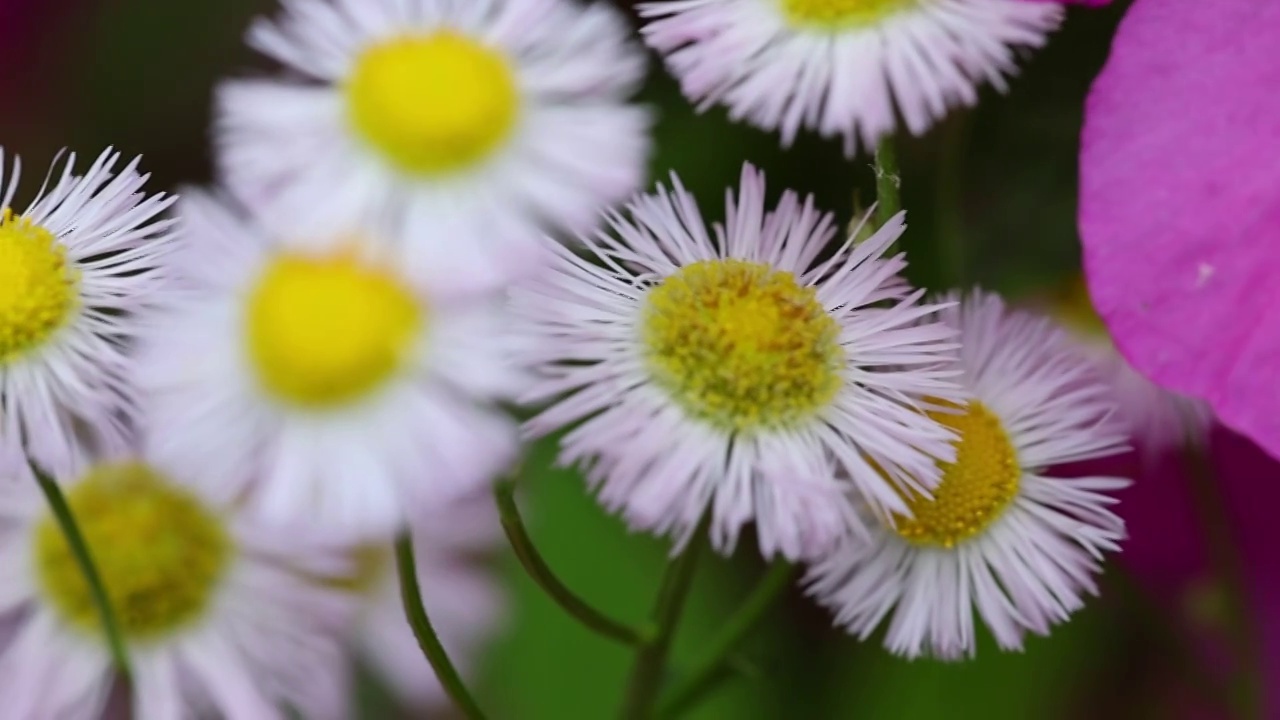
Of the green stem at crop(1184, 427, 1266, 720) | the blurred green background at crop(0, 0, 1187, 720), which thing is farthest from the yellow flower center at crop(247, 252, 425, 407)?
the green stem at crop(1184, 427, 1266, 720)

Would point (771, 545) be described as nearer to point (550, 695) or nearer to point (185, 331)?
point (185, 331)

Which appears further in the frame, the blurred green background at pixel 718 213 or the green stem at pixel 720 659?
the blurred green background at pixel 718 213

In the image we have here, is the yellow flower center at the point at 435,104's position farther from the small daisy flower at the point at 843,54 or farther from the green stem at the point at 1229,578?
the green stem at the point at 1229,578

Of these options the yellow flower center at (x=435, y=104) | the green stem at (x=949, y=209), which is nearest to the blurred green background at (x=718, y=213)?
the green stem at (x=949, y=209)

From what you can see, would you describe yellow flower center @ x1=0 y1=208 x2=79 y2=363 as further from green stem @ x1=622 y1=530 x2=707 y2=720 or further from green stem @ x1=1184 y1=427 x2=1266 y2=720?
green stem @ x1=1184 y1=427 x2=1266 y2=720

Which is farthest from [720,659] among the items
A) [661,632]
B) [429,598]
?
[429,598]

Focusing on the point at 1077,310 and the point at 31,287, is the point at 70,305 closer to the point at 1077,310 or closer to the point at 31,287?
the point at 31,287

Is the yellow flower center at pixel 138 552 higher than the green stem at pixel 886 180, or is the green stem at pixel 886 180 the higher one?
the green stem at pixel 886 180
